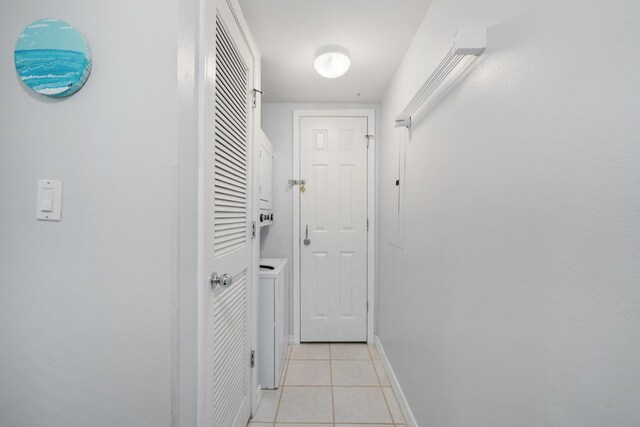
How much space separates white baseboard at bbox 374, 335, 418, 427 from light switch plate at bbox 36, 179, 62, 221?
192 cm

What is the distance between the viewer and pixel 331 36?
193 centimetres

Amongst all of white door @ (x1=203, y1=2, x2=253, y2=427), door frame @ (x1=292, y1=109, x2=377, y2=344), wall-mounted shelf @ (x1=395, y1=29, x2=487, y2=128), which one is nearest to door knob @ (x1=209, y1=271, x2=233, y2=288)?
white door @ (x1=203, y1=2, x2=253, y2=427)

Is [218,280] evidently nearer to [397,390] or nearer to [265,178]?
[265,178]

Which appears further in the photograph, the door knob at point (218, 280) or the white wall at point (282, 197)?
the white wall at point (282, 197)

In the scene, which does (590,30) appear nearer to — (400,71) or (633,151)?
(633,151)

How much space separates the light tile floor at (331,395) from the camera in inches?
74.6

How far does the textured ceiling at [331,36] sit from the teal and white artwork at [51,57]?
98 centimetres

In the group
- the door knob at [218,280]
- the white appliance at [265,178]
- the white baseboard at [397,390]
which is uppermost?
the white appliance at [265,178]

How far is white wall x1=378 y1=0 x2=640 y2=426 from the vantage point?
0.56m

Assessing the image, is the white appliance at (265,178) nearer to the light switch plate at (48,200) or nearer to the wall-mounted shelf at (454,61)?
the wall-mounted shelf at (454,61)

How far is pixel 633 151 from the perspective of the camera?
54 centimetres

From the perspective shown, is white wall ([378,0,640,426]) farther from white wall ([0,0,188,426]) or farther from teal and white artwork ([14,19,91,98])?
teal and white artwork ([14,19,91,98])

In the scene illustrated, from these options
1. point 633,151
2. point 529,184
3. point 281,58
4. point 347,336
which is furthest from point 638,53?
point 347,336

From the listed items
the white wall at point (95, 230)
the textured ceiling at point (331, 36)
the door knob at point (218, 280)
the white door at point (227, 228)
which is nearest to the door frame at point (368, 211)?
the textured ceiling at point (331, 36)
